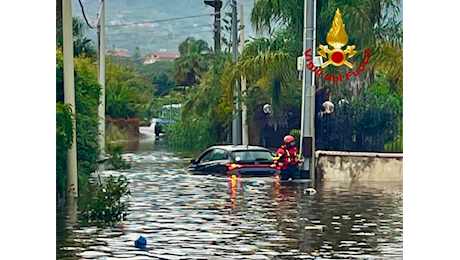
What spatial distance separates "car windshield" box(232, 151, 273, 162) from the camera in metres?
26.0

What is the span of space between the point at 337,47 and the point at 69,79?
1901 centimetres

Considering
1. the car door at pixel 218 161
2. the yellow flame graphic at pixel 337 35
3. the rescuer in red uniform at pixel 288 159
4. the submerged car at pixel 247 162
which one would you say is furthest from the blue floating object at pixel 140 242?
the yellow flame graphic at pixel 337 35

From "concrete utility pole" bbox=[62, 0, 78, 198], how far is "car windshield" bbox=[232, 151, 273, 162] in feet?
27.7

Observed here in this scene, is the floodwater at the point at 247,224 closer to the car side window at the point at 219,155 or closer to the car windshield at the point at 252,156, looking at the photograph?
the car windshield at the point at 252,156

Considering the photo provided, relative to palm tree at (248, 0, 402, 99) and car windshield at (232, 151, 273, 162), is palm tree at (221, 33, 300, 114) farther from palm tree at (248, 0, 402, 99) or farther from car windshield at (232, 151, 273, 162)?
Result: car windshield at (232, 151, 273, 162)

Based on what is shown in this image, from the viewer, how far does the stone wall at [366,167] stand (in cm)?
2630

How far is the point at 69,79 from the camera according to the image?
1747 cm

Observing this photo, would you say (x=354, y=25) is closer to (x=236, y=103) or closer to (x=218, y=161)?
(x=236, y=103)

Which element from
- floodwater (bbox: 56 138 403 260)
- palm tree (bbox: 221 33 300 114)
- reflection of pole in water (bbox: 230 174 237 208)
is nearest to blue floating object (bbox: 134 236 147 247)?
floodwater (bbox: 56 138 403 260)

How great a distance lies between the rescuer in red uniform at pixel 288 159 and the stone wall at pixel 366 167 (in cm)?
135

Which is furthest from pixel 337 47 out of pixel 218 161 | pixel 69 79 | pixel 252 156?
pixel 69 79
